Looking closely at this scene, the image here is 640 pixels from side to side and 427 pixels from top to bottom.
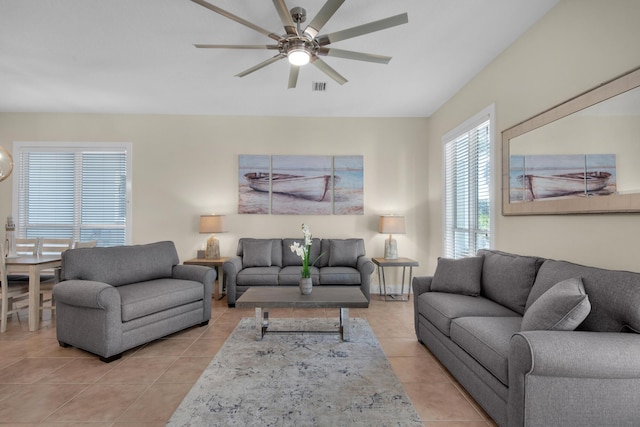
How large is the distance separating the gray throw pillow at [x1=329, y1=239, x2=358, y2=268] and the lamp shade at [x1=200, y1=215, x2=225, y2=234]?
1.72 m

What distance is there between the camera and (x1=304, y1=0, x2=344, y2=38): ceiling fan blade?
1.87 meters

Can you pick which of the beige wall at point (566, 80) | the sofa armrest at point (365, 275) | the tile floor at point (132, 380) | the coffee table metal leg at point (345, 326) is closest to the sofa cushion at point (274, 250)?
the sofa armrest at point (365, 275)

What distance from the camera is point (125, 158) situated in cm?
495

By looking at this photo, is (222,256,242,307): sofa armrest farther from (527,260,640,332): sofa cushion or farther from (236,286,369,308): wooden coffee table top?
(527,260,640,332): sofa cushion

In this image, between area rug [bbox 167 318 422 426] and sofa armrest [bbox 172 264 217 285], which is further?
sofa armrest [bbox 172 264 217 285]

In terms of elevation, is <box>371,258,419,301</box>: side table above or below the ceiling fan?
below

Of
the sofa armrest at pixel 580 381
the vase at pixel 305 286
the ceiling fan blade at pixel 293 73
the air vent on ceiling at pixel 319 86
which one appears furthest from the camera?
the air vent on ceiling at pixel 319 86

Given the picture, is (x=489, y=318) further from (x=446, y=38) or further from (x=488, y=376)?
(x=446, y=38)

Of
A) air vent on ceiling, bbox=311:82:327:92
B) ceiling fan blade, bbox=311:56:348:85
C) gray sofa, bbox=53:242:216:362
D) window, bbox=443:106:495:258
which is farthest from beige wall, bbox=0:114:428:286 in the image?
ceiling fan blade, bbox=311:56:348:85

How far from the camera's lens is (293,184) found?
16.2 feet

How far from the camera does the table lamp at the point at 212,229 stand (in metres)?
4.53

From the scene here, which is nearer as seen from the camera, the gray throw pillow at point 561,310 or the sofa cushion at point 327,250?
the gray throw pillow at point 561,310

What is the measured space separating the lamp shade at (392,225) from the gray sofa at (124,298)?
252 cm

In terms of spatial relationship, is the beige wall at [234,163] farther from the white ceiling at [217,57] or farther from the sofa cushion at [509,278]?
the sofa cushion at [509,278]
